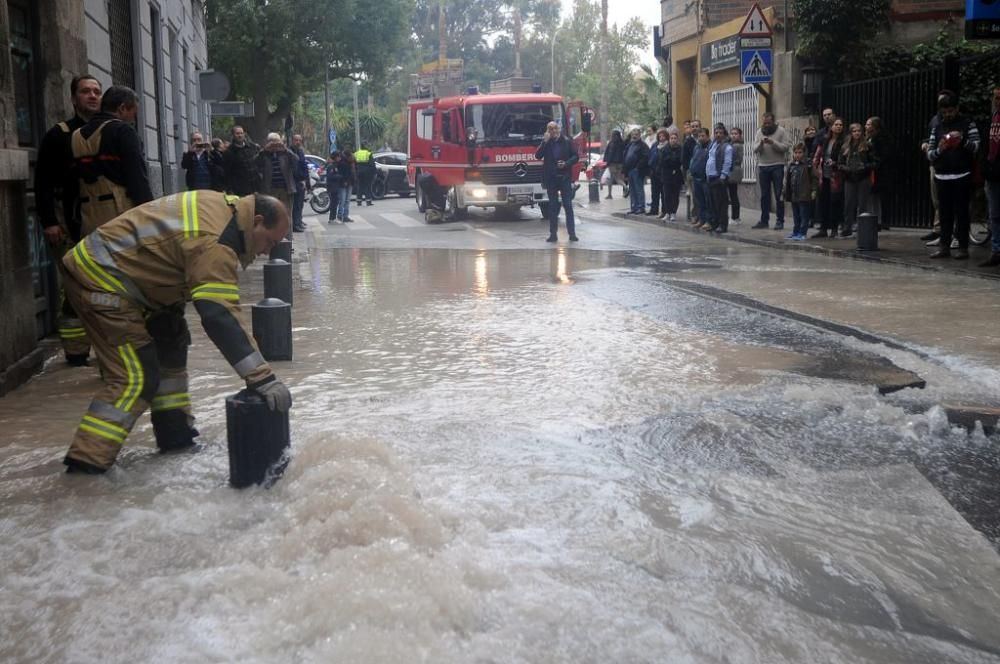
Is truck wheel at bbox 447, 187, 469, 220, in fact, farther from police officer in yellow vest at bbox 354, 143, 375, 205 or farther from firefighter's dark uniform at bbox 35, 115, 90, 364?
firefighter's dark uniform at bbox 35, 115, 90, 364

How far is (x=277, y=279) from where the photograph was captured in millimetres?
9133

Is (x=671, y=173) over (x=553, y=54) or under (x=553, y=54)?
under

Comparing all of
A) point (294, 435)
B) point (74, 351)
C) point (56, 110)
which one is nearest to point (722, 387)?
point (294, 435)

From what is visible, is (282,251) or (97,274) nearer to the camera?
(97,274)

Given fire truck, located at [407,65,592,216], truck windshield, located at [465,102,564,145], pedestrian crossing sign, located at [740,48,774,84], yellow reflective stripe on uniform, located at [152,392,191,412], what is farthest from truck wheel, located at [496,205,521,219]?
yellow reflective stripe on uniform, located at [152,392,191,412]

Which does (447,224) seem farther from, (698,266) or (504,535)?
(504,535)

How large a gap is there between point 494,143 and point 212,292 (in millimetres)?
18524

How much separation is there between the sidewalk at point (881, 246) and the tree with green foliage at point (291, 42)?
20.8 metres

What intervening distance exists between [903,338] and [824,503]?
396cm

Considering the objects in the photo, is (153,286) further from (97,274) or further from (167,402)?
(167,402)

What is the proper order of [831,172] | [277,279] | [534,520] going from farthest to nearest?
[831,172]
[277,279]
[534,520]

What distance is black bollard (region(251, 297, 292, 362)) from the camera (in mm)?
7441

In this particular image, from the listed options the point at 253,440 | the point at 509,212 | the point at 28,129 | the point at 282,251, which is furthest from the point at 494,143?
the point at 253,440

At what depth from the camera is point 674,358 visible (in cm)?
749
